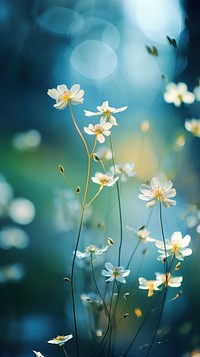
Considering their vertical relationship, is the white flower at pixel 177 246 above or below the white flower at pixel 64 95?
below

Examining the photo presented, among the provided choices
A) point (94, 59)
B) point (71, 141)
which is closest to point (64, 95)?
point (71, 141)

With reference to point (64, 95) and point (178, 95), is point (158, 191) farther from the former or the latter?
point (178, 95)

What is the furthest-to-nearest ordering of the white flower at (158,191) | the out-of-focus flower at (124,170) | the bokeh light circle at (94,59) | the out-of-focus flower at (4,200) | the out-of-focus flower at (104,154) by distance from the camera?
the bokeh light circle at (94,59)
the out-of-focus flower at (4,200)
the out-of-focus flower at (104,154)
the out-of-focus flower at (124,170)
the white flower at (158,191)

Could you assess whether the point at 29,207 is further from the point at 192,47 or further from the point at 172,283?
the point at 192,47

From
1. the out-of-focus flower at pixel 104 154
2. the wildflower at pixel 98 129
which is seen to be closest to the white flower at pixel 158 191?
the wildflower at pixel 98 129

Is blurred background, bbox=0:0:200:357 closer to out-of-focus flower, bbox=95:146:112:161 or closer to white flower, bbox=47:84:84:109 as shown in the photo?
out-of-focus flower, bbox=95:146:112:161

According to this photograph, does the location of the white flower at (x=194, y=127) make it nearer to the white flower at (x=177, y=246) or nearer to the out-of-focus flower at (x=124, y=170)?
the out-of-focus flower at (x=124, y=170)
